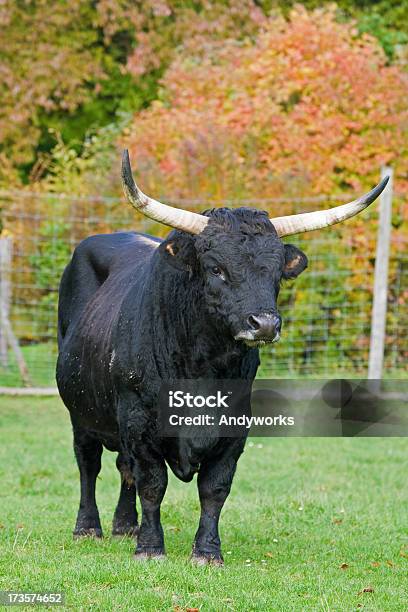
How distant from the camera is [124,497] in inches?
285

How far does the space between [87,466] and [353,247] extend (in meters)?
8.28

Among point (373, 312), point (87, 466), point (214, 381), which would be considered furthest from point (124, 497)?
point (373, 312)

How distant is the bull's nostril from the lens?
218 inches

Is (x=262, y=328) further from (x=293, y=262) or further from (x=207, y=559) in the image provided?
(x=207, y=559)

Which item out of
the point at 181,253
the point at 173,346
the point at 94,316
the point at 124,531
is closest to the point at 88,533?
the point at 124,531

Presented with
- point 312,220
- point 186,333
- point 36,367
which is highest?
point 312,220

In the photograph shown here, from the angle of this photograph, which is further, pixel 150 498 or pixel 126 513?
pixel 126 513

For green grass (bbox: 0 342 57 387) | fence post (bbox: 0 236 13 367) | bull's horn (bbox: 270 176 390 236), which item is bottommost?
green grass (bbox: 0 342 57 387)

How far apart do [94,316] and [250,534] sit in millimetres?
1669

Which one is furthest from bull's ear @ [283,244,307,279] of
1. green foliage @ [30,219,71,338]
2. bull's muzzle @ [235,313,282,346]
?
green foliage @ [30,219,71,338]

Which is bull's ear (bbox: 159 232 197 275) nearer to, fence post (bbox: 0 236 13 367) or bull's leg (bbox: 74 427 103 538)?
bull's leg (bbox: 74 427 103 538)

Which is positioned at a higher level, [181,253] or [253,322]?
[181,253]

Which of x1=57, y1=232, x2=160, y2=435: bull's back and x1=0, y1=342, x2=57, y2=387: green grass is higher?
x1=57, y1=232, x2=160, y2=435: bull's back

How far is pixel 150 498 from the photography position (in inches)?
248
